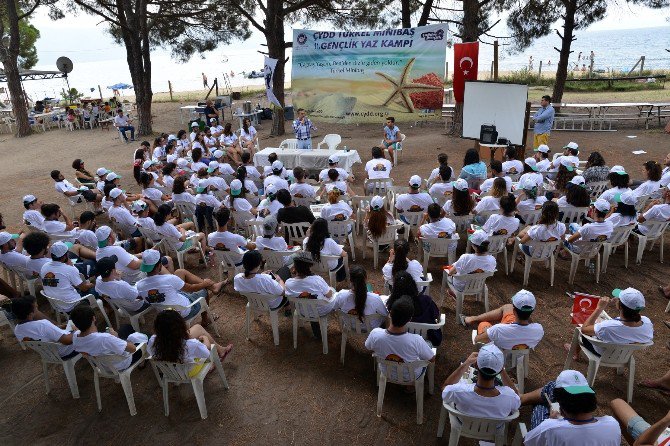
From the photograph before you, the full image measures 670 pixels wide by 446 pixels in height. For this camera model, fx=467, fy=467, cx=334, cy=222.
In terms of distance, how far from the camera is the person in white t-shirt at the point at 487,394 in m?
2.95

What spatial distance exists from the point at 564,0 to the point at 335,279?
43.1 ft

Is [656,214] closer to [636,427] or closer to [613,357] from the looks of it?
[613,357]

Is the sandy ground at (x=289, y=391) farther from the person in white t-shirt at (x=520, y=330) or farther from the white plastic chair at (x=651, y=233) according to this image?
the person in white t-shirt at (x=520, y=330)

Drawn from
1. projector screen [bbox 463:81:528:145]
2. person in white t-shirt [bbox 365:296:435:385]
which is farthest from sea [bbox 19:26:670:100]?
person in white t-shirt [bbox 365:296:435:385]

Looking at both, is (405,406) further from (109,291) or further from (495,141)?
(495,141)

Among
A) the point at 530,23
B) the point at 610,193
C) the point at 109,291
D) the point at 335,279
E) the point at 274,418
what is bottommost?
the point at 274,418

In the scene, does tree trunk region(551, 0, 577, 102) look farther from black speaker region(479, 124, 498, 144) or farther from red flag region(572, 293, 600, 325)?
red flag region(572, 293, 600, 325)

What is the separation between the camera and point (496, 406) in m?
3.01

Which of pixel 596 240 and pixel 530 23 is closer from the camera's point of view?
pixel 596 240

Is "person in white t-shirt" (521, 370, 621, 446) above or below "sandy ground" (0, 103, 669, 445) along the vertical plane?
above

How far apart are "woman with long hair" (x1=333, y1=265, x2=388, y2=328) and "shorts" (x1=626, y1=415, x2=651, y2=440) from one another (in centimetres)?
194

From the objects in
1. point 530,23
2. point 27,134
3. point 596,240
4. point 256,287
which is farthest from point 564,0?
point 27,134

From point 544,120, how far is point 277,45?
8.70 m

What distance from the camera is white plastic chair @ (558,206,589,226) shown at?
6.21m
